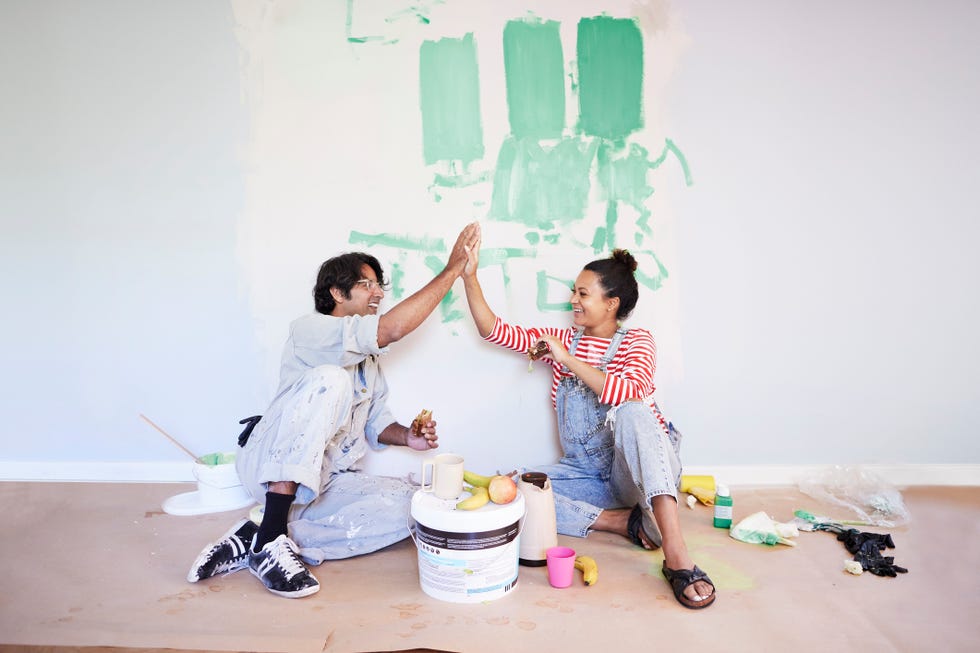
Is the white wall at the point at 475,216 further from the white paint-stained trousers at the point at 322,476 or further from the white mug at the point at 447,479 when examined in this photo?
the white mug at the point at 447,479

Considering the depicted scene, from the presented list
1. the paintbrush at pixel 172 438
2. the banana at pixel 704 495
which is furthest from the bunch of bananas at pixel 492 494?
the paintbrush at pixel 172 438

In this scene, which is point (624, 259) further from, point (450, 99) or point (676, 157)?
point (450, 99)

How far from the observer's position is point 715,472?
2676mm

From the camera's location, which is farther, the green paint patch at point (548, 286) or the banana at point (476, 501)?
the green paint patch at point (548, 286)

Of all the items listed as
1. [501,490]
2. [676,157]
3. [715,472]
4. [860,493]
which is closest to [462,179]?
[676,157]

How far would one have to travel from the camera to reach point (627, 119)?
258cm

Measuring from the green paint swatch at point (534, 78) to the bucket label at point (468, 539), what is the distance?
1.49 meters

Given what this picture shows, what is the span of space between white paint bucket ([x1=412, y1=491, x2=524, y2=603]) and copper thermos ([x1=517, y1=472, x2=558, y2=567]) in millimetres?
162

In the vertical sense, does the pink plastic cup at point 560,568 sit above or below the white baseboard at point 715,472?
above

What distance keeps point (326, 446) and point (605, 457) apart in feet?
2.90

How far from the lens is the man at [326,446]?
72.9 inches

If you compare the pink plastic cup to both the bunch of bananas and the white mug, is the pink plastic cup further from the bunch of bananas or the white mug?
the white mug

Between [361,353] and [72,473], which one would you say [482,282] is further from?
[72,473]

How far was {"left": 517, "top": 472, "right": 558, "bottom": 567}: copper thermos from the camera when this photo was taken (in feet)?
6.30
